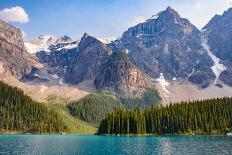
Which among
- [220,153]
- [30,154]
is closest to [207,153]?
[220,153]

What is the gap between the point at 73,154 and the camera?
4343 inches

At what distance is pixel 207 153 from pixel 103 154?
94.8ft

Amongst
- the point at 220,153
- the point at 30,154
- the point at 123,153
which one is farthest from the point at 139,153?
the point at 30,154

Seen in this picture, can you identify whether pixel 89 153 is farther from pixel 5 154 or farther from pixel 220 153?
pixel 220 153

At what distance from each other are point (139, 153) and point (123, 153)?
467 cm

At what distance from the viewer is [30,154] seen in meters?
110

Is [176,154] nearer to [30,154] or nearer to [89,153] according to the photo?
[89,153]

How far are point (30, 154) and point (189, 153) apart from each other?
4512 cm

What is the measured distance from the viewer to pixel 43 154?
4348 inches

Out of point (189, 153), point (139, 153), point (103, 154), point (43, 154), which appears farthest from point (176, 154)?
point (43, 154)

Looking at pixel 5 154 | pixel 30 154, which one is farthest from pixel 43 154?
pixel 5 154

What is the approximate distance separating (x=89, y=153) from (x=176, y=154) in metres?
25.0

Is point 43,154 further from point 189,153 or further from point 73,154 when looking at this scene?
point 189,153

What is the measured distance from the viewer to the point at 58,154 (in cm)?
11075
